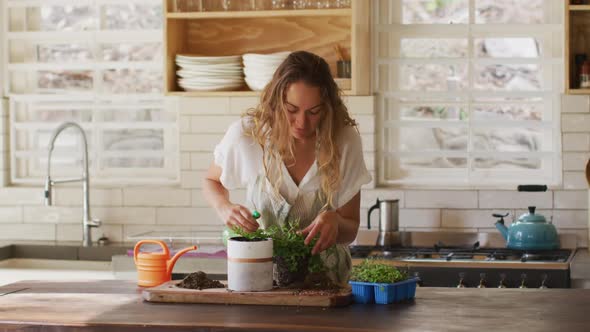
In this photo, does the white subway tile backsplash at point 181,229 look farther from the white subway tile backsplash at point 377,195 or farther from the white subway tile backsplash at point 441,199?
the white subway tile backsplash at point 441,199

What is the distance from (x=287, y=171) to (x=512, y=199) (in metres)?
2.34

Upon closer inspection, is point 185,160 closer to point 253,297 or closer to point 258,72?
point 258,72

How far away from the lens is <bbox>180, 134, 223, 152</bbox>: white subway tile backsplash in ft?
19.4

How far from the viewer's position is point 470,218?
569cm

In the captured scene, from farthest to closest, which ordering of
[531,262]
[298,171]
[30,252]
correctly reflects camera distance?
[30,252] < [531,262] < [298,171]

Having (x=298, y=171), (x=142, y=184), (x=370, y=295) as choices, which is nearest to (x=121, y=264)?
(x=142, y=184)

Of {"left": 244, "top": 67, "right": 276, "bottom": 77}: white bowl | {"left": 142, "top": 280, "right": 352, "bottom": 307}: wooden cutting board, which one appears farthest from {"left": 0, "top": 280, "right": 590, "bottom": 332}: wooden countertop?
{"left": 244, "top": 67, "right": 276, "bottom": 77}: white bowl

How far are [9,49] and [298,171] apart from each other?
3.18 m

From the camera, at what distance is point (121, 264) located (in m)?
5.41

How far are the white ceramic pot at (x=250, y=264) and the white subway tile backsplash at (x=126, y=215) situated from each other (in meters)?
2.66

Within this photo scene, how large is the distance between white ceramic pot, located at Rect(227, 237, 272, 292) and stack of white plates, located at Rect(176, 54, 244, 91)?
2.33 meters

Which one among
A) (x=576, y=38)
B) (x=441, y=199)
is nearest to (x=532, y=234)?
(x=441, y=199)

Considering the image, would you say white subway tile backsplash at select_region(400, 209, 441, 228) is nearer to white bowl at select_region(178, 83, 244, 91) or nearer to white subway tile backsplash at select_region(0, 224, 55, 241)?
white bowl at select_region(178, 83, 244, 91)

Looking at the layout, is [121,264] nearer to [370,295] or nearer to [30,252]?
[30,252]
